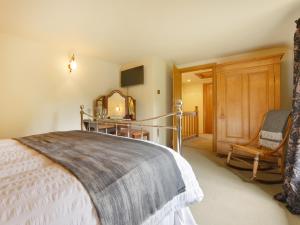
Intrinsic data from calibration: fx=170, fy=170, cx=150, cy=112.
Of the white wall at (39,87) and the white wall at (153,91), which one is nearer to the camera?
the white wall at (39,87)

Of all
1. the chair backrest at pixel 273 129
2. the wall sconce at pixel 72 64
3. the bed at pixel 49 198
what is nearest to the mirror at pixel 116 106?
the wall sconce at pixel 72 64

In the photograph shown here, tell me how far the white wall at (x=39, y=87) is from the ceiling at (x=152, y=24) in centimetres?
27

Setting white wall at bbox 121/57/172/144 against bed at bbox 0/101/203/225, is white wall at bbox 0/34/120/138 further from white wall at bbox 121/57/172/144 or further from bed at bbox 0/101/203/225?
bed at bbox 0/101/203/225

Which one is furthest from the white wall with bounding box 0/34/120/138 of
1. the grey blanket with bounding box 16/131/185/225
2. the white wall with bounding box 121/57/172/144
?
the grey blanket with bounding box 16/131/185/225

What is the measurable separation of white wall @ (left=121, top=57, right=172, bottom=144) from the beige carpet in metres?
1.80

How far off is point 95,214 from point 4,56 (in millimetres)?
3225

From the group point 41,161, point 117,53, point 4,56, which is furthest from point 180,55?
point 41,161

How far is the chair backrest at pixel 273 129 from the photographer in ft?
8.34

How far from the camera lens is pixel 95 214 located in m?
0.72

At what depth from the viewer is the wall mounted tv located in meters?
4.09

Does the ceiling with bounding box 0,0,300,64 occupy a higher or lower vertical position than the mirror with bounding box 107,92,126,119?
higher

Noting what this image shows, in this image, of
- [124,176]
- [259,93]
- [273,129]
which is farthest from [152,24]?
[273,129]

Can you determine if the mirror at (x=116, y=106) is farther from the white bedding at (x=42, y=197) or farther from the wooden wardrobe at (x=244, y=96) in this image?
the white bedding at (x=42, y=197)

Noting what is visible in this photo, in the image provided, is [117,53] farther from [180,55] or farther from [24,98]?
[24,98]
